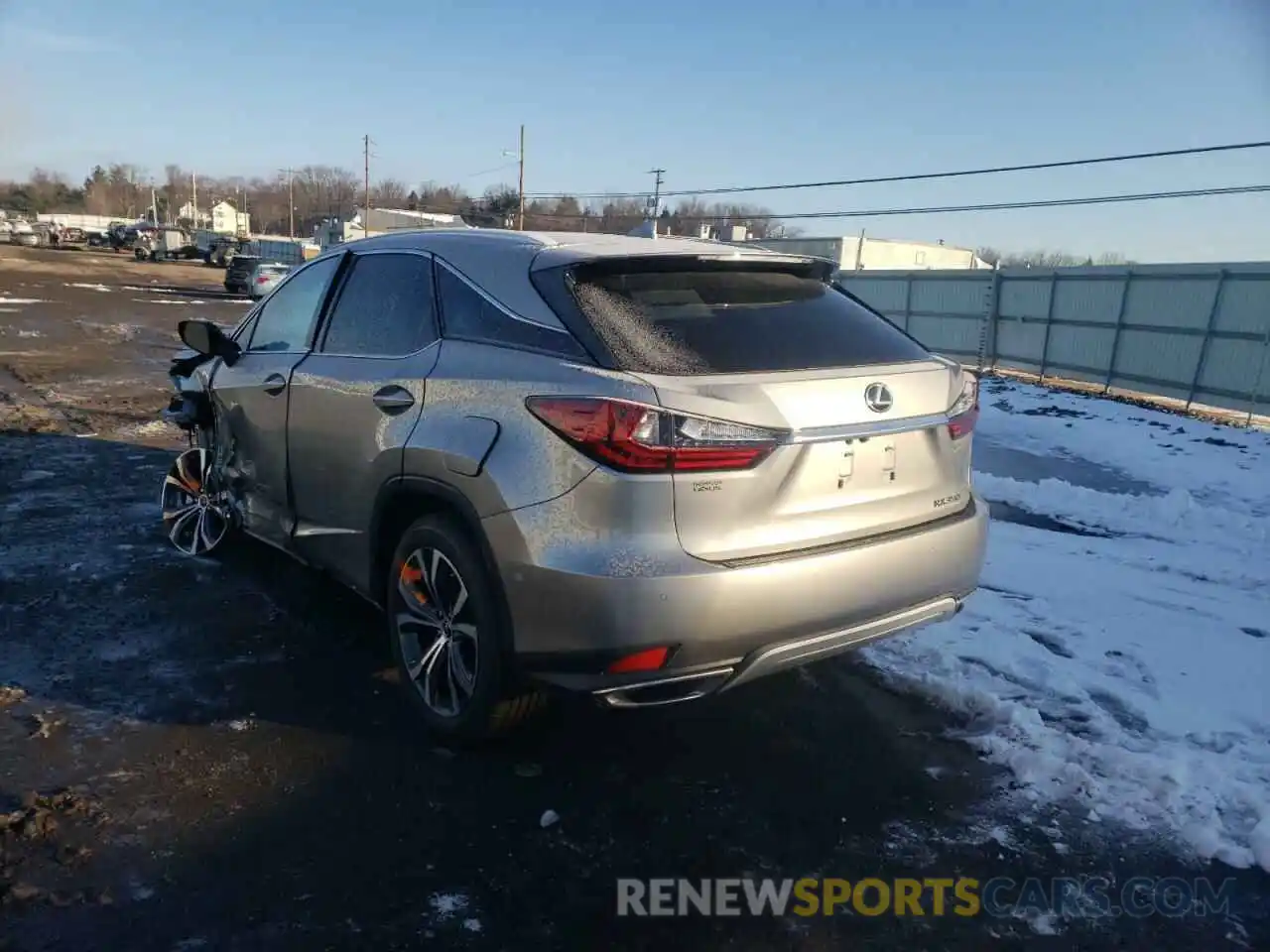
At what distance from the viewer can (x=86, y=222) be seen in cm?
11619

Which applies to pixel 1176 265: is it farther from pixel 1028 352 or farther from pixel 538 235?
pixel 538 235

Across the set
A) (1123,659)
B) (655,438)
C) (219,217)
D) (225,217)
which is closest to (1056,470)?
(1123,659)

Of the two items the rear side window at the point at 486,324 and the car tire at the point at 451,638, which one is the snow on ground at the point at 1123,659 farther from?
the rear side window at the point at 486,324

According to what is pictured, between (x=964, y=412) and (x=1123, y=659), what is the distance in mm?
1738

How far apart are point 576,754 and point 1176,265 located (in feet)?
58.9

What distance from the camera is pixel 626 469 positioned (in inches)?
101

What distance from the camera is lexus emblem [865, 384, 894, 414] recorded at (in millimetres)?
2938

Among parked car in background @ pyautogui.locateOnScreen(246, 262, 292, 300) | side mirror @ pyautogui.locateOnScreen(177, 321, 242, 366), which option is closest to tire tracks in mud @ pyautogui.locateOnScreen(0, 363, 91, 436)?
side mirror @ pyautogui.locateOnScreen(177, 321, 242, 366)

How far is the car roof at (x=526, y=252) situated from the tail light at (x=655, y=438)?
1.41ft

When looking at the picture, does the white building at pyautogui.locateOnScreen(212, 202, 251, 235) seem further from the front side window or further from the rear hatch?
the rear hatch

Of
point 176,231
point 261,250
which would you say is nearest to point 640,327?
point 261,250

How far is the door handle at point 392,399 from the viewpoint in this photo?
3.29 m

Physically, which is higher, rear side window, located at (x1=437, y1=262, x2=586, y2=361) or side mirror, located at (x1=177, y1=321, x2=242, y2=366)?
rear side window, located at (x1=437, y1=262, x2=586, y2=361)

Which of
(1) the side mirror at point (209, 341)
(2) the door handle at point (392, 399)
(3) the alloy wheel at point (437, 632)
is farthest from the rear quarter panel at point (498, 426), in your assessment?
(1) the side mirror at point (209, 341)
